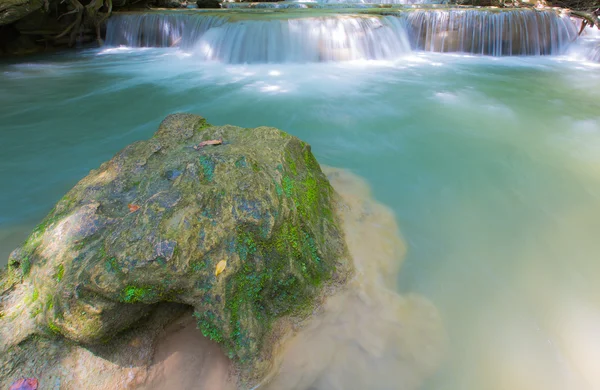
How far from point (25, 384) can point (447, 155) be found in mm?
4398

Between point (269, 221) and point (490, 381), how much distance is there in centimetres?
147

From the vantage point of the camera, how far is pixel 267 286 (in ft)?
6.10

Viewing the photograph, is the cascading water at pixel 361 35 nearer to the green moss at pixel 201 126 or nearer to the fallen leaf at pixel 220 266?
the green moss at pixel 201 126

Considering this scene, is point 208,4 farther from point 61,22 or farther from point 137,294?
point 137,294

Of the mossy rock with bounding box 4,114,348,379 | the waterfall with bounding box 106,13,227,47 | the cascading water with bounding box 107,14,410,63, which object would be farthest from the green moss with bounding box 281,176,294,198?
the waterfall with bounding box 106,13,227,47

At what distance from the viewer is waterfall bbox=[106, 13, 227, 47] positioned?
35.1ft

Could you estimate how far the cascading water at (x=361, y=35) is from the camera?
9.06 meters

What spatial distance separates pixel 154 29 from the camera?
463 inches

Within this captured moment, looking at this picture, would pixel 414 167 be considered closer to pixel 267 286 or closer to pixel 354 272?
pixel 354 272

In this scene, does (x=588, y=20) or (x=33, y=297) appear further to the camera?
(x=588, y=20)

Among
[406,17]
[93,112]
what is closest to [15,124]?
[93,112]

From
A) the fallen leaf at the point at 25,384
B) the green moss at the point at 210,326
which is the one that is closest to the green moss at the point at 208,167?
the green moss at the point at 210,326

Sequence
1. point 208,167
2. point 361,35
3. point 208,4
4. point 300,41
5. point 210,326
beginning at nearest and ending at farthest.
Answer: point 210,326
point 208,167
point 300,41
point 361,35
point 208,4

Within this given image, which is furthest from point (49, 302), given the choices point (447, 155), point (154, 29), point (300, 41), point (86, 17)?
point (86, 17)
